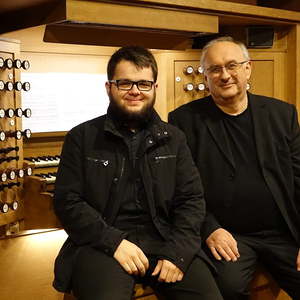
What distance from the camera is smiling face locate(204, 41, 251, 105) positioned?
2328 mm

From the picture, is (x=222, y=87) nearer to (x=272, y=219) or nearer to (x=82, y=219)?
(x=272, y=219)

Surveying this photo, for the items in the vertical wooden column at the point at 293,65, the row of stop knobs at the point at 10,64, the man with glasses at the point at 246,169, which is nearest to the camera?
the man with glasses at the point at 246,169

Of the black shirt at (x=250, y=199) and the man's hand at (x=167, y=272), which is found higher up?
the black shirt at (x=250, y=199)

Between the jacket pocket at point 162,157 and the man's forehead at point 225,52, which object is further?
the man's forehead at point 225,52

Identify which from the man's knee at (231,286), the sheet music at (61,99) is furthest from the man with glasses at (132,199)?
the sheet music at (61,99)

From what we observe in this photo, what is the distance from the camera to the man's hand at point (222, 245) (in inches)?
85.1

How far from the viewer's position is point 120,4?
9.30ft

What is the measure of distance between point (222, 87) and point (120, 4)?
0.90 m

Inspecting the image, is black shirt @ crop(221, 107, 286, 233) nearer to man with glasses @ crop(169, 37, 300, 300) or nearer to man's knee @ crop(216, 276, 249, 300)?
man with glasses @ crop(169, 37, 300, 300)

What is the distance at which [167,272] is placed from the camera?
5.92 feet

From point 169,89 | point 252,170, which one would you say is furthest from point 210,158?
point 169,89

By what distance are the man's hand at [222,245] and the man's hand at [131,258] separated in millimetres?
481

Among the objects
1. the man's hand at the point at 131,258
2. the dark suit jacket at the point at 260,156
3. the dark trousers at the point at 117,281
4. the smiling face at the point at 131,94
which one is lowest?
the dark trousers at the point at 117,281

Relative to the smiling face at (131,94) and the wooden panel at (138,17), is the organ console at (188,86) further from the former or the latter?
the smiling face at (131,94)
